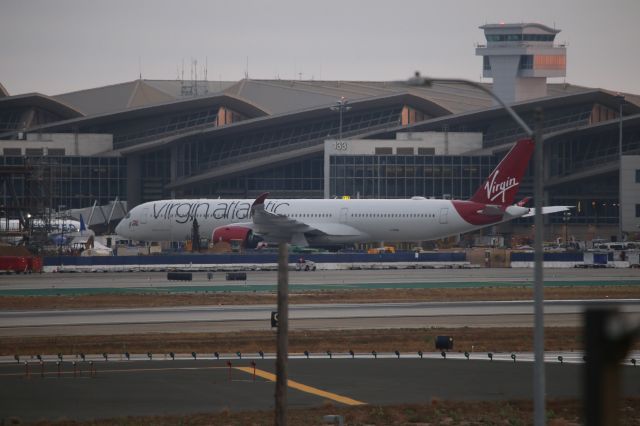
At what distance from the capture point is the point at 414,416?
22891 mm

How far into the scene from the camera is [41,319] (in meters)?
44.7

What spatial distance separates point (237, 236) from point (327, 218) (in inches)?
306

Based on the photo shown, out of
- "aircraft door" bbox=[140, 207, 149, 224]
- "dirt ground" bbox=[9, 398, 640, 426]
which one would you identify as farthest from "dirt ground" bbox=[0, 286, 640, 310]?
"aircraft door" bbox=[140, 207, 149, 224]

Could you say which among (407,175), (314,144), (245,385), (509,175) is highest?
(314,144)

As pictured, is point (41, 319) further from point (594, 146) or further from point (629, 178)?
point (594, 146)

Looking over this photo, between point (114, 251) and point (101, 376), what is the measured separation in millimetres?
67270

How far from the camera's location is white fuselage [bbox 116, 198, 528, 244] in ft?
287

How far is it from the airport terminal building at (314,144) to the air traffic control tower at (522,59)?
22.4 feet

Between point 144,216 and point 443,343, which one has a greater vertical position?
point 144,216

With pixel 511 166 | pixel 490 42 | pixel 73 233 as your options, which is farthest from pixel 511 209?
pixel 490 42

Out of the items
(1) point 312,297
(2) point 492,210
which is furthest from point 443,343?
(2) point 492,210

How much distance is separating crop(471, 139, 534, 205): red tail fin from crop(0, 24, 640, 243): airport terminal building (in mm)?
35368

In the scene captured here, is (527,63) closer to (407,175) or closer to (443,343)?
(407,175)

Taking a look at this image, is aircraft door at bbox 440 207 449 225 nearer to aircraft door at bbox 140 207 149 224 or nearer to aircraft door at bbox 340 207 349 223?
aircraft door at bbox 340 207 349 223
